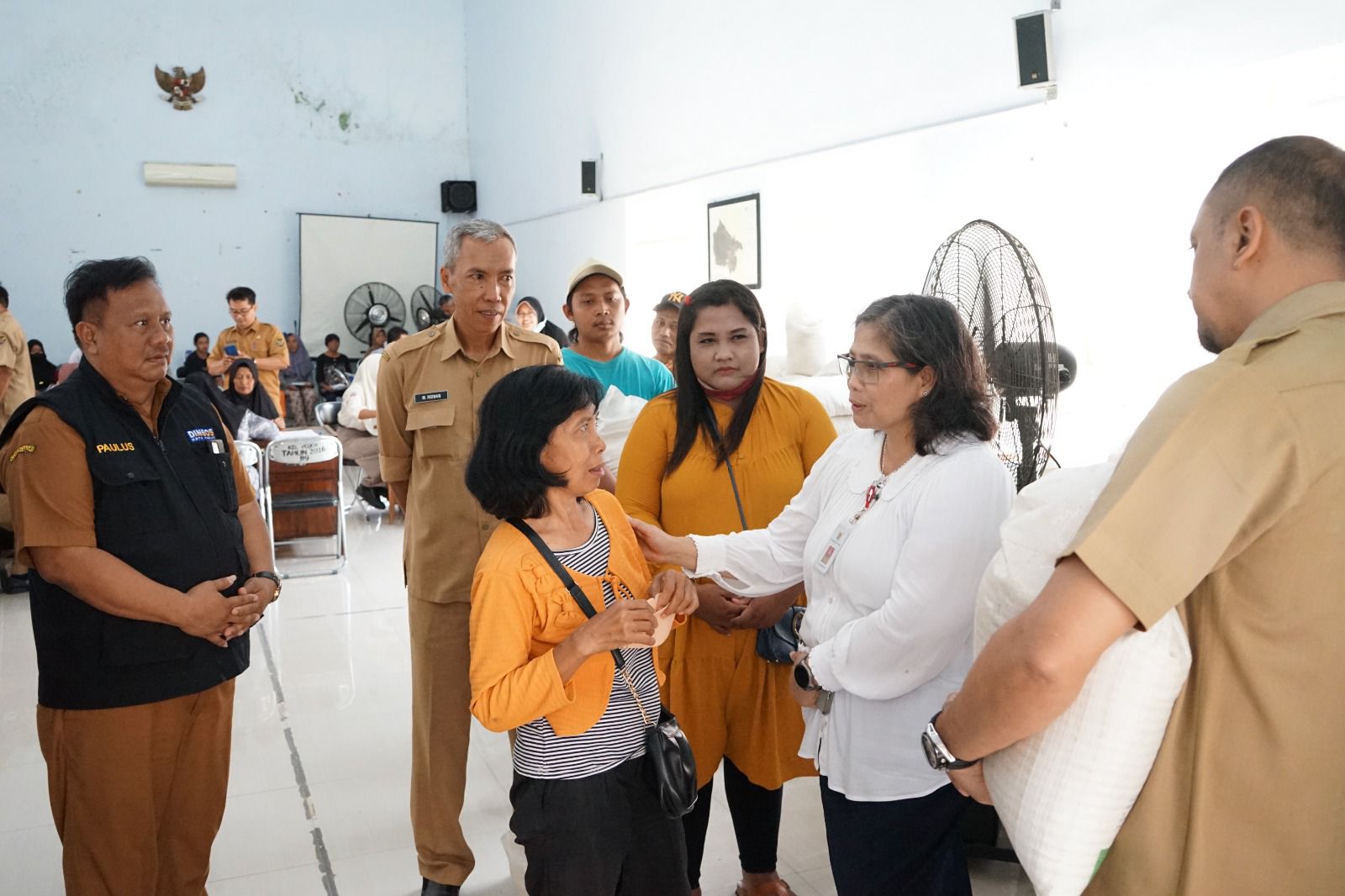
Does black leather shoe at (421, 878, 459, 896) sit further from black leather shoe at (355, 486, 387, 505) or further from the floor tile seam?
black leather shoe at (355, 486, 387, 505)

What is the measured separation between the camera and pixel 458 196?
44.0 ft

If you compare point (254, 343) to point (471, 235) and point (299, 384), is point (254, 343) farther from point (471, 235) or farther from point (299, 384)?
point (471, 235)

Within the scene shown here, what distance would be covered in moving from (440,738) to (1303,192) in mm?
2426

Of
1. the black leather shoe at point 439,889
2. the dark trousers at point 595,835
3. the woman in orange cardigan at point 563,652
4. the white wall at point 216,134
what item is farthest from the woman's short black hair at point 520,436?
the white wall at point 216,134

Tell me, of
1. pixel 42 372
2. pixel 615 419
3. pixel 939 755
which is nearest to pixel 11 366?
pixel 42 372

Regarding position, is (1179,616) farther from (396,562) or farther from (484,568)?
(396,562)

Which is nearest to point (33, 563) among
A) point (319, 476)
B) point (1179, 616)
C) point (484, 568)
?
point (484, 568)

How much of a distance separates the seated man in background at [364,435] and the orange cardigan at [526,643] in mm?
6142

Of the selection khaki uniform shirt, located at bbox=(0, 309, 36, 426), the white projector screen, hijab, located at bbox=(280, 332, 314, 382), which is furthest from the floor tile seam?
the white projector screen

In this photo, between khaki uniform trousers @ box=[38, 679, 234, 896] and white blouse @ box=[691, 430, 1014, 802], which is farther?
khaki uniform trousers @ box=[38, 679, 234, 896]

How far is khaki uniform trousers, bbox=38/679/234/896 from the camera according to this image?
2150mm

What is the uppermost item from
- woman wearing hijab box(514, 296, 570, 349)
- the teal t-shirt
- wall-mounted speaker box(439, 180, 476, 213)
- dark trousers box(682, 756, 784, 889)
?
wall-mounted speaker box(439, 180, 476, 213)

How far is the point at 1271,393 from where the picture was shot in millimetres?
1015

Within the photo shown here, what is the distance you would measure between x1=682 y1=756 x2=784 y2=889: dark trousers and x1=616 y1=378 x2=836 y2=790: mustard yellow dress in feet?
0.26
